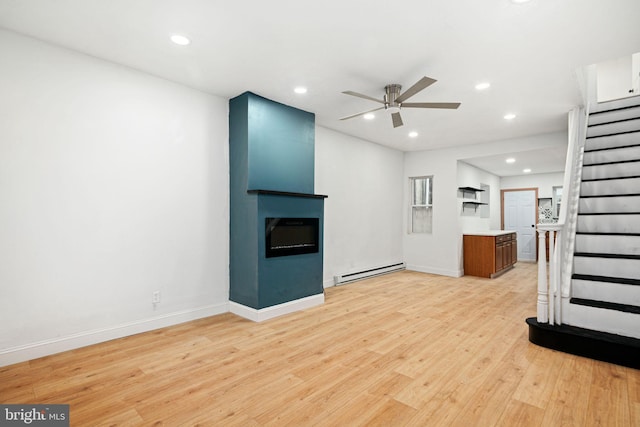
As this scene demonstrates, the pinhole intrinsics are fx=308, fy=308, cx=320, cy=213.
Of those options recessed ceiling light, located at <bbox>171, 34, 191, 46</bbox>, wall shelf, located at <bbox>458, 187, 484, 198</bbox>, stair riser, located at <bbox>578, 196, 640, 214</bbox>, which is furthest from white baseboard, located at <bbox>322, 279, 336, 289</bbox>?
recessed ceiling light, located at <bbox>171, 34, 191, 46</bbox>

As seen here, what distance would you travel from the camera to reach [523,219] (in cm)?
877

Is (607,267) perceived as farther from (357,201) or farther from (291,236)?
(357,201)

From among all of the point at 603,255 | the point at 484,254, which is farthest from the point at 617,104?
the point at 603,255

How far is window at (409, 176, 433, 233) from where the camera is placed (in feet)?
22.4

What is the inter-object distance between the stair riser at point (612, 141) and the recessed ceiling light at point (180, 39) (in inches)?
217

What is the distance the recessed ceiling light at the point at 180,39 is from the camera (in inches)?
100

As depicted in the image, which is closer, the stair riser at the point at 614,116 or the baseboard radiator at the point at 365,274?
the stair riser at the point at 614,116

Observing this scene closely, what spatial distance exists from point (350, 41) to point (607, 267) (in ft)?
11.1

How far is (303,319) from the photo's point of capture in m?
3.67

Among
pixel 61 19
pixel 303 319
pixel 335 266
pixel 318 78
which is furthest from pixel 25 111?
pixel 335 266

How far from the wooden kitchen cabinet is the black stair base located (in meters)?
3.26

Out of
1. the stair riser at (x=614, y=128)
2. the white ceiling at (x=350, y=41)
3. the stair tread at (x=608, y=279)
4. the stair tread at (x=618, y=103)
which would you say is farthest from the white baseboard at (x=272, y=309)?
the stair tread at (x=618, y=103)

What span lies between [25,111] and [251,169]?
2.02 m

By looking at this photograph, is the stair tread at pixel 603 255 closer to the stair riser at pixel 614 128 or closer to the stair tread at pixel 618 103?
the stair riser at pixel 614 128
